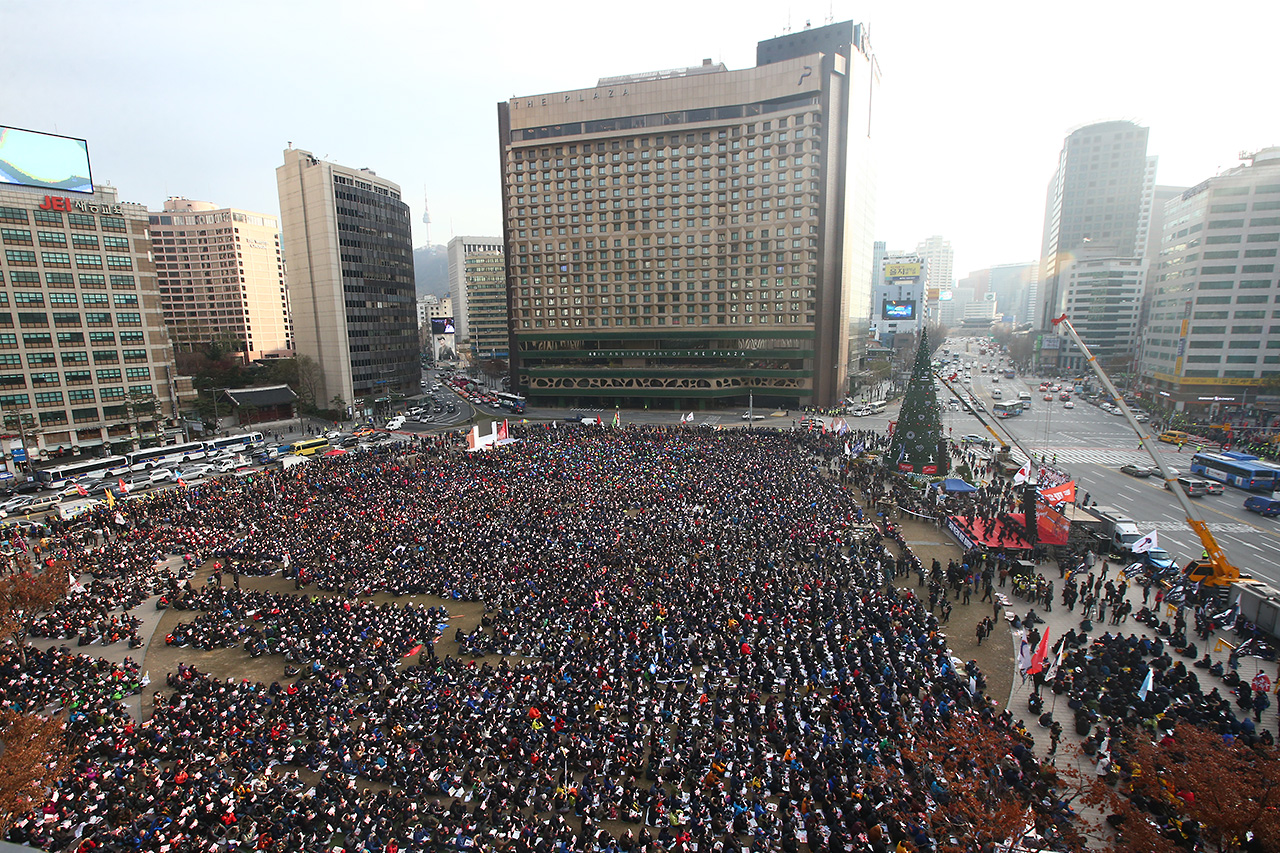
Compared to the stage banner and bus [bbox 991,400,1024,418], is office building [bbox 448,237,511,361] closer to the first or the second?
bus [bbox 991,400,1024,418]

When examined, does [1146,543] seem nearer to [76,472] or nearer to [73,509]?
[73,509]

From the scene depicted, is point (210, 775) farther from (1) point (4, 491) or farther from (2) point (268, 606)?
(1) point (4, 491)

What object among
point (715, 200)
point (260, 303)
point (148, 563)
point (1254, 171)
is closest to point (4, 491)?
point (148, 563)

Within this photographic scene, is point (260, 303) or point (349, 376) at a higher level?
point (260, 303)

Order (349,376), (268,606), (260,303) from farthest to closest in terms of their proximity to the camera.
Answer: (260,303) < (349,376) < (268,606)

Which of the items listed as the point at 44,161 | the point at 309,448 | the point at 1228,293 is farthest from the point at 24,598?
the point at 1228,293

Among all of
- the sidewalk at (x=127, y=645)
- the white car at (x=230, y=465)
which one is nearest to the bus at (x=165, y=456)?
the white car at (x=230, y=465)
